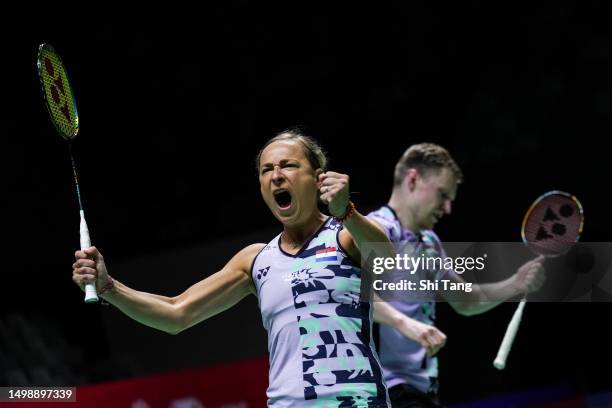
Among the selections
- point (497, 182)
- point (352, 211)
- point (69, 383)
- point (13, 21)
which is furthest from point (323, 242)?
point (497, 182)

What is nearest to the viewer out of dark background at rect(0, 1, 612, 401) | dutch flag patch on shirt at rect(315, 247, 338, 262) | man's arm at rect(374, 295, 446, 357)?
dutch flag patch on shirt at rect(315, 247, 338, 262)

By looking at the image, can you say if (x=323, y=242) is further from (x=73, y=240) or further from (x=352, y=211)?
(x=73, y=240)

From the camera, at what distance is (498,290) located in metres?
4.27

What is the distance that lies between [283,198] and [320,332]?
17.2 inches

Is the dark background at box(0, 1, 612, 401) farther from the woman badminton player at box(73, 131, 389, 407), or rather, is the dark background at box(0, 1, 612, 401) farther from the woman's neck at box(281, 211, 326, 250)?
the woman's neck at box(281, 211, 326, 250)

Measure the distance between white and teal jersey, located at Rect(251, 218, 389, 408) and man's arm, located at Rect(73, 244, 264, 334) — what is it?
0.62 feet

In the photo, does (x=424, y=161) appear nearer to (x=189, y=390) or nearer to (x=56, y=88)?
(x=189, y=390)

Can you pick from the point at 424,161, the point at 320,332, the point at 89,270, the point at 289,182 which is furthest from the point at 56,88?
the point at 424,161

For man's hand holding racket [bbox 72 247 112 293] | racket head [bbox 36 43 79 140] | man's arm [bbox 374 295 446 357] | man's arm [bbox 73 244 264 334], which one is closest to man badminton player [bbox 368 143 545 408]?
man's arm [bbox 374 295 446 357]

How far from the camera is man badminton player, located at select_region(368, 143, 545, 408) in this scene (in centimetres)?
394

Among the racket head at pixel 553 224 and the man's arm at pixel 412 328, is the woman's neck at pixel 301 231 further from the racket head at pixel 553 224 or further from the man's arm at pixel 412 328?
the racket head at pixel 553 224

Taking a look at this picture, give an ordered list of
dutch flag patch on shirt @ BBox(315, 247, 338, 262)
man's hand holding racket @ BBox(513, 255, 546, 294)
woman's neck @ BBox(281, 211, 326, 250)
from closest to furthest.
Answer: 1. dutch flag patch on shirt @ BBox(315, 247, 338, 262)
2. woman's neck @ BBox(281, 211, 326, 250)
3. man's hand holding racket @ BBox(513, 255, 546, 294)

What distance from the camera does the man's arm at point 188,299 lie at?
9.48 feet

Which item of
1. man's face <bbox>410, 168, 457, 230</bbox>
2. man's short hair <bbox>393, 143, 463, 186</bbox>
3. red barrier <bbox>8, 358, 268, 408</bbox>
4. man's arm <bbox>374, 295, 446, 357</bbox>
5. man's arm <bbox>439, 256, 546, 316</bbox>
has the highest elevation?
man's short hair <bbox>393, 143, 463, 186</bbox>
